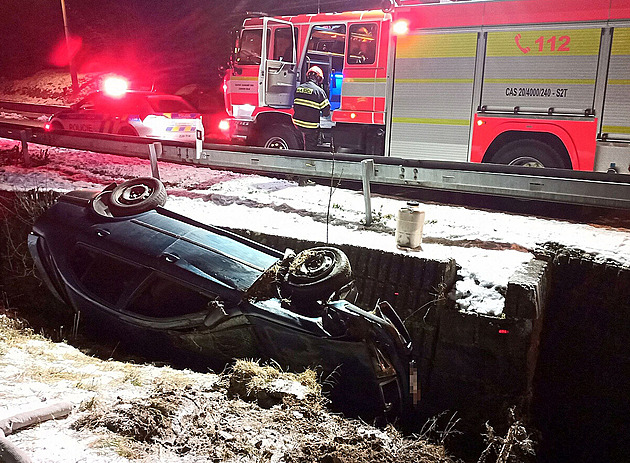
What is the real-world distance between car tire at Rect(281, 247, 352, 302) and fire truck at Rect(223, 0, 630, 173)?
446 cm

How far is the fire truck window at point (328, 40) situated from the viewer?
948 centimetres

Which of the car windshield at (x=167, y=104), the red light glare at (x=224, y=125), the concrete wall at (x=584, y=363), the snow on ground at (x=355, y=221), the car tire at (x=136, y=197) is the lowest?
the concrete wall at (x=584, y=363)

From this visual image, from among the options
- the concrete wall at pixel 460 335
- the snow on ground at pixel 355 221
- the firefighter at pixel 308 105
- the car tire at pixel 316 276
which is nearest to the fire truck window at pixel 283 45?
the firefighter at pixel 308 105

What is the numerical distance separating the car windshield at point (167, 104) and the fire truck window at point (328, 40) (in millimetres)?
3033

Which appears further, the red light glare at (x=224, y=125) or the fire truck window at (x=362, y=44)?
the red light glare at (x=224, y=125)

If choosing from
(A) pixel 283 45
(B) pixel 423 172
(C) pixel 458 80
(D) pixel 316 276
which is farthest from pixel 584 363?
(A) pixel 283 45

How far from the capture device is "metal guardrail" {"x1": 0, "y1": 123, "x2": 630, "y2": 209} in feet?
16.2

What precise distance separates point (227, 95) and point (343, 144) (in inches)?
106

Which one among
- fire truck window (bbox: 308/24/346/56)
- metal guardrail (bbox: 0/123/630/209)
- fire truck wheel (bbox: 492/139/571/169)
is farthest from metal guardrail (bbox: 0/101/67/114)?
fire truck wheel (bbox: 492/139/571/169)

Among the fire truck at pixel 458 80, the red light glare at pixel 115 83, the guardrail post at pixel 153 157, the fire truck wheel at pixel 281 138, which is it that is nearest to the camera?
the guardrail post at pixel 153 157

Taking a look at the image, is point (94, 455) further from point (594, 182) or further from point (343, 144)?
point (343, 144)

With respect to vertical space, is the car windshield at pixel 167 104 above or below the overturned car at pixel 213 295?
above

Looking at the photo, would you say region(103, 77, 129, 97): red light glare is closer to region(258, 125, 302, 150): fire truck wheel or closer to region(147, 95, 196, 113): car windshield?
region(147, 95, 196, 113): car windshield

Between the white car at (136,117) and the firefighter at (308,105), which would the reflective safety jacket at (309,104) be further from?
the white car at (136,117)
